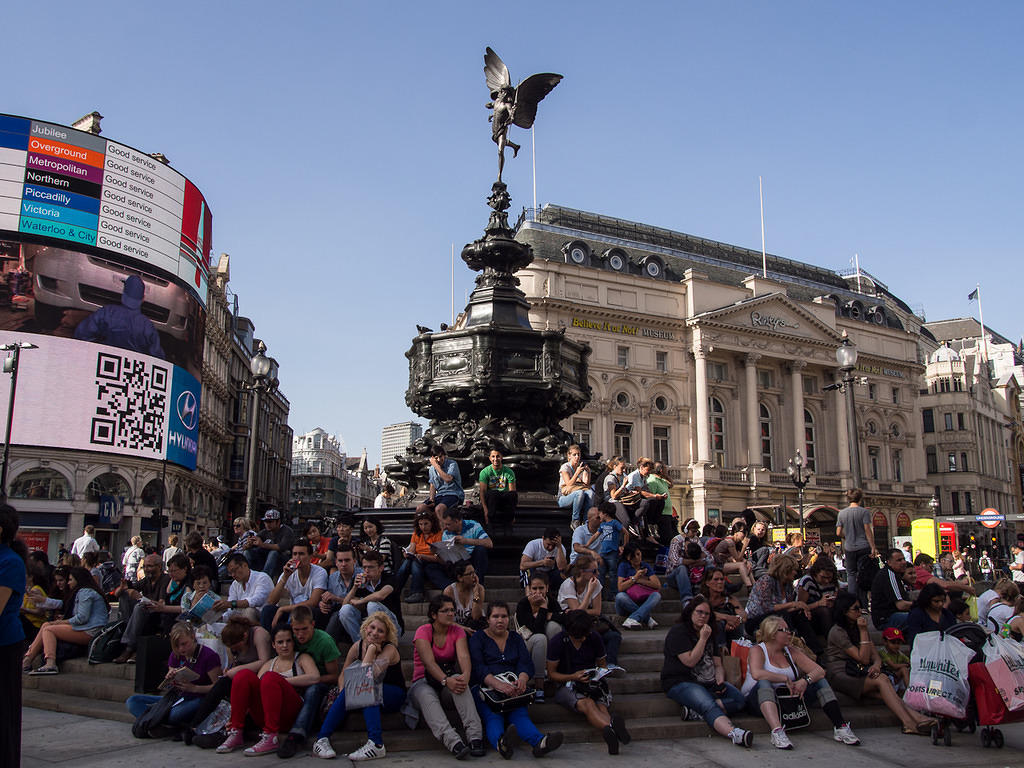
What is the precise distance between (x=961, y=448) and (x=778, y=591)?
236 ft

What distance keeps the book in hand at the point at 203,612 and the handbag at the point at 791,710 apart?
5.57 m

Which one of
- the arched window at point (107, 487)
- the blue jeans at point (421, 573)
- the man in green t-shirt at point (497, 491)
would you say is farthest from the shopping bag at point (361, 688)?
the arched window at point (107, 487)

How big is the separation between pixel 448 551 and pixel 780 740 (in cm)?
386

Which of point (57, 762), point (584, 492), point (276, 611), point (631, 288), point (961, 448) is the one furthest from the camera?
point (961, 448)

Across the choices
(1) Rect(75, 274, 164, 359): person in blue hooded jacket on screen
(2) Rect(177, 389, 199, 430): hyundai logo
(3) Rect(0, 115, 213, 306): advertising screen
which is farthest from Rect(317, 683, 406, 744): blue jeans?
(2) Rect(177, 389, 199, 430): hyundai logo

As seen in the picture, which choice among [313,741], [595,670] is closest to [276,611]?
[313,741]

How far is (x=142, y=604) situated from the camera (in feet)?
30.8

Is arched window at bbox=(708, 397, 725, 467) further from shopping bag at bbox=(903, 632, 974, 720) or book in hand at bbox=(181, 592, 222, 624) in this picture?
book in hand at bbox=(181, 592, 222, 624)

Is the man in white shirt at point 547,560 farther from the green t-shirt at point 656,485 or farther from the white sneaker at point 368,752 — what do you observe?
the green t-shirt at point 656,485

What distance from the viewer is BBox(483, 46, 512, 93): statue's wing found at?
48.0 ft

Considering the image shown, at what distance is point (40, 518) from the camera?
39656 millimetres

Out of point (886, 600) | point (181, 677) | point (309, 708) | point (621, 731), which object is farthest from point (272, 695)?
point (886, 600)

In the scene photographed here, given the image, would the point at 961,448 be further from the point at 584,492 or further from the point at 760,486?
the point at 584,492

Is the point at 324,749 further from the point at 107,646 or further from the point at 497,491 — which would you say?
the point at 497,491
